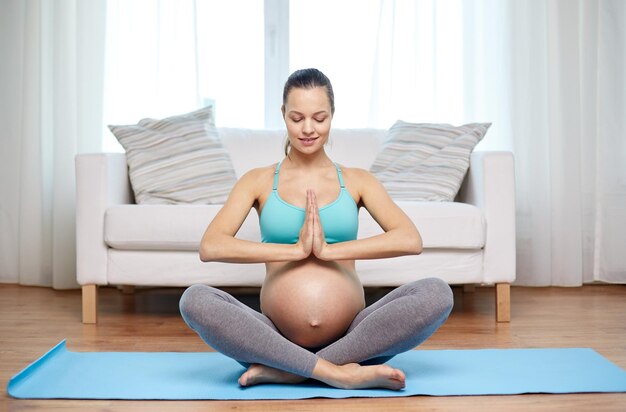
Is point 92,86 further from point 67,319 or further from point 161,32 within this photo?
point 67,319

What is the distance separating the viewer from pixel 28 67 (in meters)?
4.70

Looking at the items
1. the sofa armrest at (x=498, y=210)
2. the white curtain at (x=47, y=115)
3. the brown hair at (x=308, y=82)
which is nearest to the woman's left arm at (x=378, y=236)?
the brown hair at (x=308, y=82)

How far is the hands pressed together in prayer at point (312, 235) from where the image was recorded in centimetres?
217

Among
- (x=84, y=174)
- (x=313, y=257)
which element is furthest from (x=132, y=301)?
(x=313, y=257)

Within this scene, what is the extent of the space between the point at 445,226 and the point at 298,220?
1.21m

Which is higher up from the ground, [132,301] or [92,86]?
[92,86]

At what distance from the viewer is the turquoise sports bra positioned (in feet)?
7.65

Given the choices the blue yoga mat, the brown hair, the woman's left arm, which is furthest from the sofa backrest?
the brown hair

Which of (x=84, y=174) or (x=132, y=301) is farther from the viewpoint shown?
(x=132, y=301)

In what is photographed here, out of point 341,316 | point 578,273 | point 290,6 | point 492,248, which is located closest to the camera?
point 341,316

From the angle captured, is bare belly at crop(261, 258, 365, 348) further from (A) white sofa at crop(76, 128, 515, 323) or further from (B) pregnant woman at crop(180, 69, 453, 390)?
(A) white sofa at crop(76, 128, 515, 323)

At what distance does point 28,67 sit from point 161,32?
2.46ft

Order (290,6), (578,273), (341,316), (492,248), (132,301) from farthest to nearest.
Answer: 1. (290,6)
2. (578,273)
3. (132,301)
4. (492,248)
5. (341,316)

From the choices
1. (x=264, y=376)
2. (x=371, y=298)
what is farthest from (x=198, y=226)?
(x=264, y=376)
